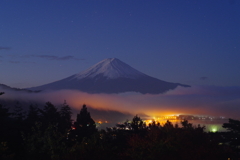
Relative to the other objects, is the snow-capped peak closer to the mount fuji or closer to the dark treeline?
the mount fuji

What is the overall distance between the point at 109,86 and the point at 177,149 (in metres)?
127

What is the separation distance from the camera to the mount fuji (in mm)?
133250

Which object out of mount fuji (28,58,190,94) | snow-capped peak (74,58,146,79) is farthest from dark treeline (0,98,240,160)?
mount fuji (28,58,190,94)

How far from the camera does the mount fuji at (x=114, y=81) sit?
437ft

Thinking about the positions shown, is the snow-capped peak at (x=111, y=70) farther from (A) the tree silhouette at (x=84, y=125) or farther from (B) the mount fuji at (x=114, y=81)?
(A) the tree silhouette at (x=84, y=125)

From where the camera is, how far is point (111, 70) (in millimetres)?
134250

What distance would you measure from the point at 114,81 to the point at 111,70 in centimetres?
832

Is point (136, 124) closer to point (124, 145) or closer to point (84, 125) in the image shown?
point (124, 145)

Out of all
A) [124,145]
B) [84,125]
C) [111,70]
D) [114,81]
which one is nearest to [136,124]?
[124,145]

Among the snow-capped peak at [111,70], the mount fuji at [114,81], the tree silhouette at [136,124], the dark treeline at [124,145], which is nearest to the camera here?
the dark treeline at [124,145]

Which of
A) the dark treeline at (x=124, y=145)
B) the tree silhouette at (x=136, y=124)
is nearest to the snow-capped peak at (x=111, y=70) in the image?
the tree silhouette at (x=136, y=124)

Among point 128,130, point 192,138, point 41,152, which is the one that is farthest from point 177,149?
point 128,130

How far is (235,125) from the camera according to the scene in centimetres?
2334

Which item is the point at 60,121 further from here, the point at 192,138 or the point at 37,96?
the point at 37,96
